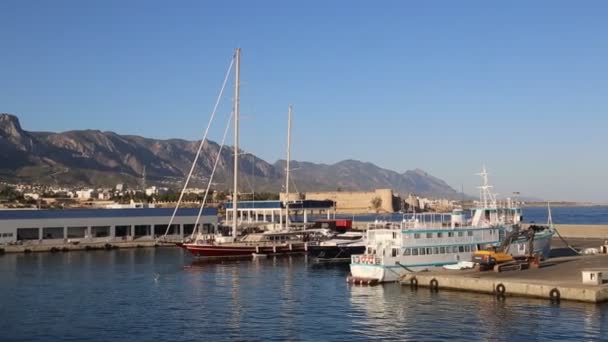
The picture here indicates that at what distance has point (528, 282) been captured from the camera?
46375mm

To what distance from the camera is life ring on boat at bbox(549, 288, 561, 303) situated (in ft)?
144

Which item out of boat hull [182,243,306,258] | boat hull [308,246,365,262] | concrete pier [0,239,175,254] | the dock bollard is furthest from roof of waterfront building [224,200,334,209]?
the dock bollard

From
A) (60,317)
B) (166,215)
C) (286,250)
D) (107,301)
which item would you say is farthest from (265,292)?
(166,215)

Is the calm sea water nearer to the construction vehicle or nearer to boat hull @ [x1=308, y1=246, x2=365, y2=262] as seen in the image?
the construction vehicle

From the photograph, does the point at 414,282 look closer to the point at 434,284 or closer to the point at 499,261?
the point at 434,284

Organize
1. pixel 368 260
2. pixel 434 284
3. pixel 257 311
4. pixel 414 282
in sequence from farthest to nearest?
pixel 368 260 < pixel 414 282 < pixel 434 284 < pixel 257 311

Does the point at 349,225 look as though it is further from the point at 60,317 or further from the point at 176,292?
the point at 60,317

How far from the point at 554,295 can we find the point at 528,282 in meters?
2.49

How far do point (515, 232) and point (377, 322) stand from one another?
2932 centimetres

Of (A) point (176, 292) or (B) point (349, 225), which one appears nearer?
(A) point (176, 292)

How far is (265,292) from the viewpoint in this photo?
5250 cm

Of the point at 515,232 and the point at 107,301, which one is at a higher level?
the point at 515,232

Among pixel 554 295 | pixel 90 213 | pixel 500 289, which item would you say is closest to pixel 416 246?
pixel 500 289

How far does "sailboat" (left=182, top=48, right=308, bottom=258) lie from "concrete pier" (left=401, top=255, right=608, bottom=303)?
105 ft
